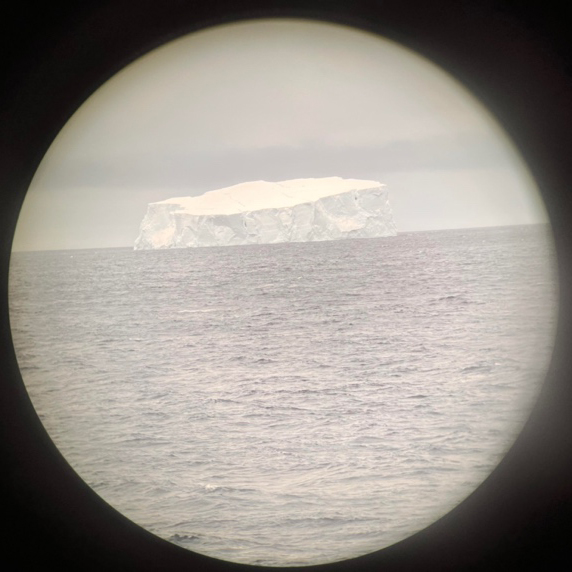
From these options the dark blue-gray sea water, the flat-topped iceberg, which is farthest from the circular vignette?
the flat-topped iceberg

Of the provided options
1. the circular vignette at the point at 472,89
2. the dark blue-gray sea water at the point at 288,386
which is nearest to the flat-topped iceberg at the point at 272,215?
the dark blue-gray sea water at the point at 288,386

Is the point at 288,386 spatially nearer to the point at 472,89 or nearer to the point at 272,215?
the point at 272,215

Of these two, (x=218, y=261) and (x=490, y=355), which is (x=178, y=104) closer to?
(x=218, y=261)

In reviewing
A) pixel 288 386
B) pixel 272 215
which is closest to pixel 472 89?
pixel 288 386

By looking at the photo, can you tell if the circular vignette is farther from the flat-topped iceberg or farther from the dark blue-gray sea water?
the flat-topped iceberg

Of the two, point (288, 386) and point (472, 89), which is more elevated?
point (288, 386)

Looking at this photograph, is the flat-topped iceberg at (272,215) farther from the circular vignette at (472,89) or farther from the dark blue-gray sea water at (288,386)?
the circular vignette at (472,89)

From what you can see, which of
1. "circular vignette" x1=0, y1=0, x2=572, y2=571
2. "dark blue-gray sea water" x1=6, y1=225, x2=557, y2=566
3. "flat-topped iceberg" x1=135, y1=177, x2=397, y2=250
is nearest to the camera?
"circular vignette" x1=0, y1=0, x2=572, y2=571
